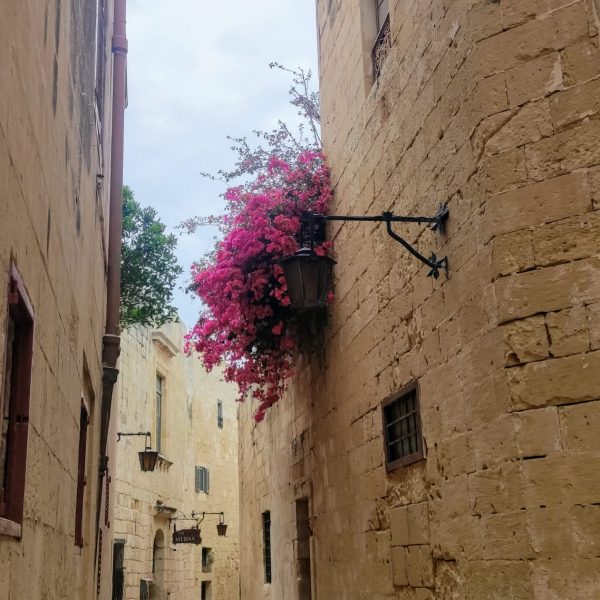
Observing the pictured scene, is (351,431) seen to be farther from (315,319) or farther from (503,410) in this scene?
(503,410)

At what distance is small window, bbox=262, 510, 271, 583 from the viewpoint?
11.8m

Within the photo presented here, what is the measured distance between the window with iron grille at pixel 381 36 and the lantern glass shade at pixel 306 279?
5.70ft

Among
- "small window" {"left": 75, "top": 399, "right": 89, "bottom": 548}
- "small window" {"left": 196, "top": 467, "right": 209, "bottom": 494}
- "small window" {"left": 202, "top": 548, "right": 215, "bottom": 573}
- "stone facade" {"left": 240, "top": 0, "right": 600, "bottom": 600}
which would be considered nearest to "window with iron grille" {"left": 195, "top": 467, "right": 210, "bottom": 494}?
"small window" {"left": 196, "top": 467, "right": 209, "bottom": 494}

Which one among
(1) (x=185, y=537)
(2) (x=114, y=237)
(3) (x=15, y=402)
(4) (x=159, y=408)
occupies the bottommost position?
(3) (x=15, y=402)

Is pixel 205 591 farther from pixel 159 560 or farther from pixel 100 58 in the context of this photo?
pixel 100 58

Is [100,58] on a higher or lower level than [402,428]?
higher

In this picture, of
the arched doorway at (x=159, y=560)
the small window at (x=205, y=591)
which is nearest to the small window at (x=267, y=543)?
the arched doorway at (x=159, y=560)

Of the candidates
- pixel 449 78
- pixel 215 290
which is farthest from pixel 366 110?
pixel 215 290

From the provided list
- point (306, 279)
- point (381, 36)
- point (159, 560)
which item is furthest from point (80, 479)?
point (159, 560)

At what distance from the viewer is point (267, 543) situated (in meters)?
12.0

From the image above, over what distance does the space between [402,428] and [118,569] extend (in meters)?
9.21

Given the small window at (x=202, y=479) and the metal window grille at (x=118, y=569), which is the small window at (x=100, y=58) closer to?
the metal window grille at (x=118, y=569)

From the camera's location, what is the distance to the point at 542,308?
3896 millimetres

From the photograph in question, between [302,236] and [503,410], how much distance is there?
12.4 ft
